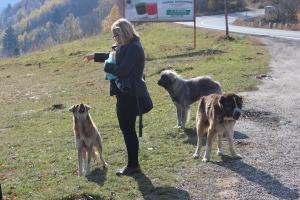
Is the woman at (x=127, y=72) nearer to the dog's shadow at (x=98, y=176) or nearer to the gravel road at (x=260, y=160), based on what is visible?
the dog's shadow at (x=98, y=176)

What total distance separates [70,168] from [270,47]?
69.4 ft

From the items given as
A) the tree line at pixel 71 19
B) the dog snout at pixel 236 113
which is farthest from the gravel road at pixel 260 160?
the tree line at pixel 71 19

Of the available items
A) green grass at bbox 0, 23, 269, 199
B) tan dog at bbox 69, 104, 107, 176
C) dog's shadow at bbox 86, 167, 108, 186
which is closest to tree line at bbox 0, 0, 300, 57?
green grass at bbox 0, 23, 269, 199

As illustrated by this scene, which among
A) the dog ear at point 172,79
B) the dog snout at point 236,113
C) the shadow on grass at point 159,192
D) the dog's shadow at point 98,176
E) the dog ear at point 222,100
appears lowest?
the dog's shadow at point 98,176

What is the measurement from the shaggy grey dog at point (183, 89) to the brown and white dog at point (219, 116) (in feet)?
8.63

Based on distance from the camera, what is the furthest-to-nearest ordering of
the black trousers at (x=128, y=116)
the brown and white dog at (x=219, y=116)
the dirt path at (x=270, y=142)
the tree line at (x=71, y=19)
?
1. the tree line at (x=71, y=19)
2. the brown and white dog at (x=219, y=116)
3. the black trousers at (x=128, y=116)
4. the dirt path at (x=270, y=142)

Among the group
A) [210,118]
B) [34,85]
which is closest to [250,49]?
[34,85]

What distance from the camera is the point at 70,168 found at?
836 cm

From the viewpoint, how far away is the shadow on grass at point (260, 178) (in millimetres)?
5954

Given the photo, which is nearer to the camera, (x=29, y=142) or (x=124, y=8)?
(x=29, y=142)

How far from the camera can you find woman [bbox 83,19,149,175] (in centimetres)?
627

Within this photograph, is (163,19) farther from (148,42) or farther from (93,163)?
(93,163)

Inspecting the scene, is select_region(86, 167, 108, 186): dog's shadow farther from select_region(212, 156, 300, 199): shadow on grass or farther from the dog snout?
the dog snout

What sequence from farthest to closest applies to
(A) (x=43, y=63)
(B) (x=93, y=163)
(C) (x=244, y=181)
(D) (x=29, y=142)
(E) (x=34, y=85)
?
(A) (x=43, y=63)
(E) (x=34, y=85)
(D) (x=29, y=142)
(B) (x=93, y=163)
(C) (x=244, y=181)
